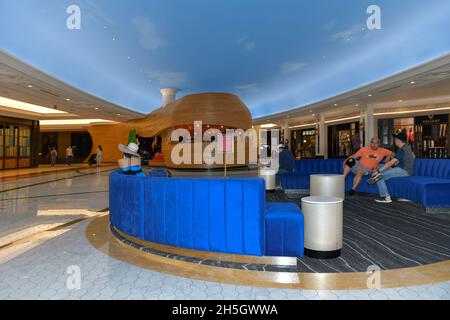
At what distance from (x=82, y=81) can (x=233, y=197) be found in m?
9.76

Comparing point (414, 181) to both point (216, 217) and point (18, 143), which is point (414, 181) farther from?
point (18, 143)

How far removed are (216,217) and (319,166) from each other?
5.71 meters

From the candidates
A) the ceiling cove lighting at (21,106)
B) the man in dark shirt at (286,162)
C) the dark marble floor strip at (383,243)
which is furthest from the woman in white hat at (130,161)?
the ceiling cove lighting at (21,106)

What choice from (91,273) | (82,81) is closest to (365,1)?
(91,273)

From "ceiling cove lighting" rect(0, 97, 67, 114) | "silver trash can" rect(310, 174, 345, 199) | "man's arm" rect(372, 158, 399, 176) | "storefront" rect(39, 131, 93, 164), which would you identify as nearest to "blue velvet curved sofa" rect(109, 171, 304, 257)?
"silver trash can" rect(310, 174, 345, 199)

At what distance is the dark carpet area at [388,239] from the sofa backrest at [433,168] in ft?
2.93

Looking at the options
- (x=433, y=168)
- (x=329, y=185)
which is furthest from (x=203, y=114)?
(x=433, y=168)

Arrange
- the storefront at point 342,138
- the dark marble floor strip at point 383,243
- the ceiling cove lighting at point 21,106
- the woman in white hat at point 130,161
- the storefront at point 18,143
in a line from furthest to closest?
1. the storefront at point 342,138
2. the storefront at point 18,143
3. the ceiling cove lighting at point 21,106
4. the woman in white hat at point 130,161
5. the dark marble floor strip at point 383,243

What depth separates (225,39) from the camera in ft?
28.2

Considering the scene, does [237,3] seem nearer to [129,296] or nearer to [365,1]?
[365,1]

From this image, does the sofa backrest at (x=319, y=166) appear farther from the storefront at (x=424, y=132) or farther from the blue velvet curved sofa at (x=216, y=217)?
the storefront at (x=424, y=132)

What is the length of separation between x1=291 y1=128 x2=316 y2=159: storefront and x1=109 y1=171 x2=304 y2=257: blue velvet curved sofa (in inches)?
710

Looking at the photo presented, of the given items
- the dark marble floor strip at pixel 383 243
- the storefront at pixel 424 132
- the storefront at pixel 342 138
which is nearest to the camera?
the dark marble floor strip at pixel 383 243

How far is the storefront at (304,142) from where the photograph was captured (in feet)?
68.9
